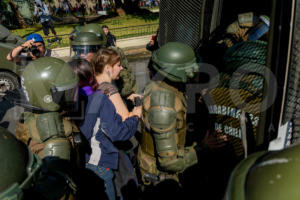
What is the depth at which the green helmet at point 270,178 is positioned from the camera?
0.84 m

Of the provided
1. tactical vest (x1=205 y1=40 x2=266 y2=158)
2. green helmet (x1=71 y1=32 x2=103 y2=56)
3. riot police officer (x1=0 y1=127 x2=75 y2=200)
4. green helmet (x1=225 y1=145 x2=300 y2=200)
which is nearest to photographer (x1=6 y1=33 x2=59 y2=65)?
green helmet (x1=71 y1=32 x2=103 y2=56)

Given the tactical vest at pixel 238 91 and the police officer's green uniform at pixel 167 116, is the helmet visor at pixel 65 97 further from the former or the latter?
the tactical vest at pixel 238 91

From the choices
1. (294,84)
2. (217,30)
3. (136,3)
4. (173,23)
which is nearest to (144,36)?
(173,23)

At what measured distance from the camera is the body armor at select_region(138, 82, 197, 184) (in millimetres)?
2025

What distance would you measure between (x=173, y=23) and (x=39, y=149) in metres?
3.97

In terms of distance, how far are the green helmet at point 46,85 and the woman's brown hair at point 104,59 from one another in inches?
29.1

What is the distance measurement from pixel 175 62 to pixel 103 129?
38.2 inches

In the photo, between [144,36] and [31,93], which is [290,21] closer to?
[31,93]

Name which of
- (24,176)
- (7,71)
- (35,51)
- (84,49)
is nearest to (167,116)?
(24,176)

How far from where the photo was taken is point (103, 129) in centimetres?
227

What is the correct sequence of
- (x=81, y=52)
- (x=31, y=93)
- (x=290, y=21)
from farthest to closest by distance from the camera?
(x=81, y=52) → (x=31, y=93) → (x=290, y=21)

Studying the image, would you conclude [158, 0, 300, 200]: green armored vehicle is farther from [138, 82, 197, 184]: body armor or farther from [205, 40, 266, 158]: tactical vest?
[138, 82, 197, 184]: body armor

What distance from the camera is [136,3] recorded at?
21.7 m

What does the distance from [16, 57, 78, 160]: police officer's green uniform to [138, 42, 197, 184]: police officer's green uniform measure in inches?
29.2
